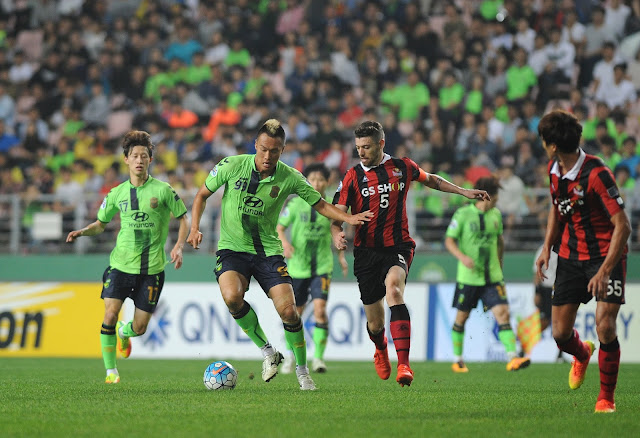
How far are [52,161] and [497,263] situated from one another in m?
11.5

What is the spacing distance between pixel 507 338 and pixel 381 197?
5.04 meters

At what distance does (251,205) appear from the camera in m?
9.34

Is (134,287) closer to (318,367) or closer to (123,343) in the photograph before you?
(123,343)

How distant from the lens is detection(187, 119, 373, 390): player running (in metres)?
9.24

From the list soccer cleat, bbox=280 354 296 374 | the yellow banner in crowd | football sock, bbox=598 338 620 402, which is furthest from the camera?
the yellow banner in crowd

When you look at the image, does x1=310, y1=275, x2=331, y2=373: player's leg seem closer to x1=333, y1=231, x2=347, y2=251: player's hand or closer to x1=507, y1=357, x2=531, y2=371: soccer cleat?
x1=507, y1=357, x2=531, y2=371: soccer cleat

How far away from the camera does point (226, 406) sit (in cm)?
787

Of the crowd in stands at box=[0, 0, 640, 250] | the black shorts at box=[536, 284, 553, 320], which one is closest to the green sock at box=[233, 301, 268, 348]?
the black shorts at box=[536, 284, 553, 320]

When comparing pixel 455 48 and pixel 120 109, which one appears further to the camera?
pixel 120 109

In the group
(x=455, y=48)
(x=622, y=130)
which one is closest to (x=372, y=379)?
(x=622, y=130)

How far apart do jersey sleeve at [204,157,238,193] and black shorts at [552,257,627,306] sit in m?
3.21

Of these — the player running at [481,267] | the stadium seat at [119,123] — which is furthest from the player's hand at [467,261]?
the stadium seat at [119,123]

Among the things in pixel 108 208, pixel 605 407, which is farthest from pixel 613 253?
pixel 108 208

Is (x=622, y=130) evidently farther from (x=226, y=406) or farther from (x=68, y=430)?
(x=68, y=430)
